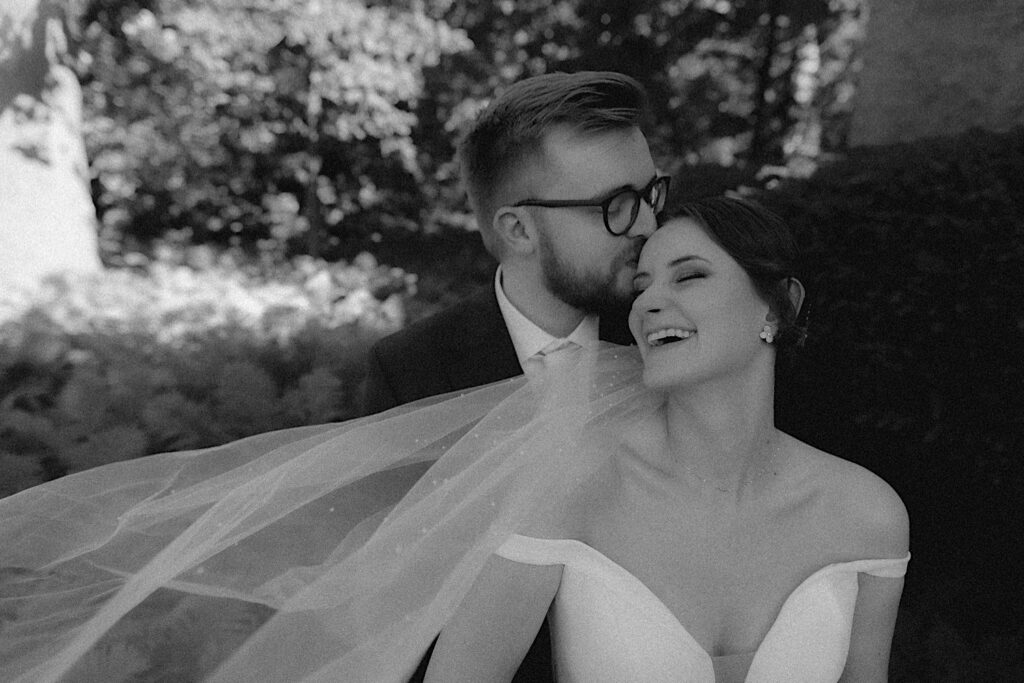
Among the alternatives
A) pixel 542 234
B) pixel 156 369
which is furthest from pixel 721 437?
Result: pixel 156 369

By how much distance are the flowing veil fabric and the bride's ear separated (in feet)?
1.54

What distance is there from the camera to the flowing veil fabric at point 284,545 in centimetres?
193

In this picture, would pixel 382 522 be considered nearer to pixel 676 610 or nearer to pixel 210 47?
pixel 676 610

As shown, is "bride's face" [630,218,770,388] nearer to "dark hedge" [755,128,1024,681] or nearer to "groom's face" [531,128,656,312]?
"groom's face" [531,128,656,312]

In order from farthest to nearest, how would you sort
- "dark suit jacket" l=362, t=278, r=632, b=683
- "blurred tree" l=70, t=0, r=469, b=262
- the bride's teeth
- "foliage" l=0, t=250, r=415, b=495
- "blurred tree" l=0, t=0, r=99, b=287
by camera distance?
"blurred tree" l=70, t=0, r=469, b=262 → "blurred tree" l=0, t=0, r=99, b=287 → "foliage" l=0, t=250, r=415, b=495 → "dark suit jacket" l=362, t=278, r=632, b=683 → the bride's teeth

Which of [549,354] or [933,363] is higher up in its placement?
[549,354]

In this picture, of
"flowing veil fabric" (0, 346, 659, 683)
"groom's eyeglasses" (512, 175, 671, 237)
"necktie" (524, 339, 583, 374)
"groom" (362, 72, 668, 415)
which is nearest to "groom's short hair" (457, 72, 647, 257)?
"groom" (362, 72, 668, 415)

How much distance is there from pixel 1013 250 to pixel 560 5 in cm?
910

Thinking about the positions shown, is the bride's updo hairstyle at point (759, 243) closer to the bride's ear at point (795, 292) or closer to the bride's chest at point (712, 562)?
the bride's ear at point (795, 292)

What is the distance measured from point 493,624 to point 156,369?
277 centimetres

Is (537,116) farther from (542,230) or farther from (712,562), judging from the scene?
(712,562)

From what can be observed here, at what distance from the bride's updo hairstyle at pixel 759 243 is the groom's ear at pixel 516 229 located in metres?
0.64

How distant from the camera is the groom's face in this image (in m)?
2.48

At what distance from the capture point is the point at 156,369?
405cm
